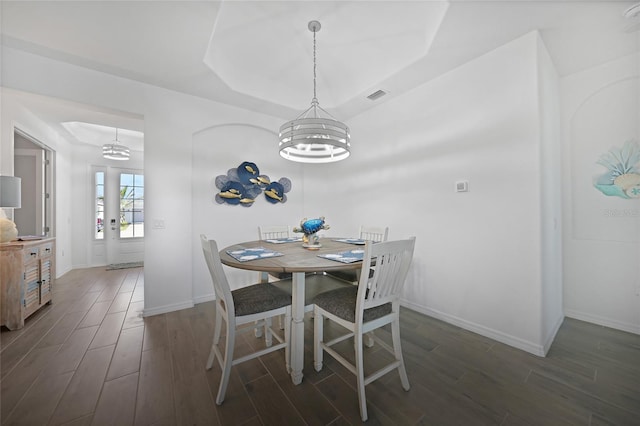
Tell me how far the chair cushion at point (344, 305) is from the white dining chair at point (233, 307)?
0.26 metres

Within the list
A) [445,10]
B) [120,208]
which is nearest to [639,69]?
[445,10]

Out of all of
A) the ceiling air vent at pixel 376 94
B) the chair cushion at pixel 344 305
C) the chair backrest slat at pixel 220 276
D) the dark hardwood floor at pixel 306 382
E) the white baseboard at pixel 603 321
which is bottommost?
the dark hardwood floor at pixel 306 382

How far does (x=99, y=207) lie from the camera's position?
196 inches

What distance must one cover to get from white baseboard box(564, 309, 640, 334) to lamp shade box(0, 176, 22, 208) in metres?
5.89

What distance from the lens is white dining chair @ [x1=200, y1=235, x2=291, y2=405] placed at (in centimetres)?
144

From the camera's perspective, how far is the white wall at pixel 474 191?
6.39 ft

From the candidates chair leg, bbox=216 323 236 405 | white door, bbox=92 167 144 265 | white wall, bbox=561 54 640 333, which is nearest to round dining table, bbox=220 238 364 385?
chair leg, bbox=216 323 236 405

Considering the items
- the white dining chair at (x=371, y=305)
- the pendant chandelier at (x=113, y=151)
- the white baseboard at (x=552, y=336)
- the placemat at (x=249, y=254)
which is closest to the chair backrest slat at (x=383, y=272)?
the white dining chair at (x=371, y=305)

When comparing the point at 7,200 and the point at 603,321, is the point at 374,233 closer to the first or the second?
the point at 603,321

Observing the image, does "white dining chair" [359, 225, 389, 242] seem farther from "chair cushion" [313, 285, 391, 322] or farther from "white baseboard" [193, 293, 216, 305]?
"white baseboard" [193, 293, 216, 305]

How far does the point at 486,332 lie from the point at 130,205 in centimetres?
673

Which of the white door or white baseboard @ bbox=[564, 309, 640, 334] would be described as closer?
white baseboard @ bbox=[564, 309, 640, 334]

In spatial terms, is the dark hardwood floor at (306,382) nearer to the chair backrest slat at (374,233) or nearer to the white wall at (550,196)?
the white wall at (550,196)

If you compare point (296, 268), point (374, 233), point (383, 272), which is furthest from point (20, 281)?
point (374, 233)
